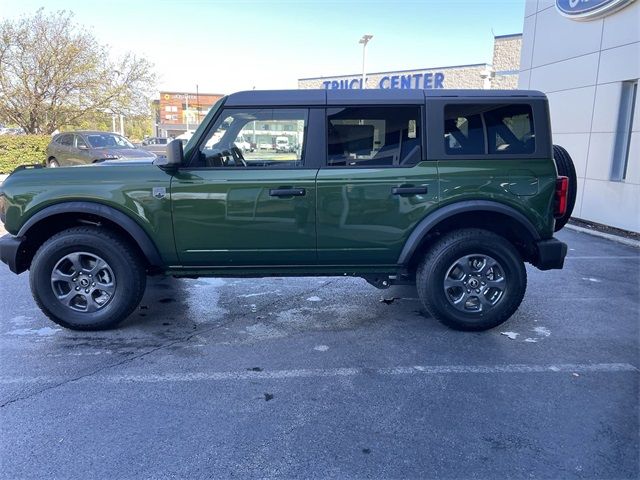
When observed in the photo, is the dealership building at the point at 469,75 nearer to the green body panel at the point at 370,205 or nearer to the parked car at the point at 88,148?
the parked car at the point at 88,148

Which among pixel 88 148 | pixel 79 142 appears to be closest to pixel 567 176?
pixel 88 148

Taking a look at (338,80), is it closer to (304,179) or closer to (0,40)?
(0,40)

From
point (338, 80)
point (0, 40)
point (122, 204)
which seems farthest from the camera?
point (338, 80)

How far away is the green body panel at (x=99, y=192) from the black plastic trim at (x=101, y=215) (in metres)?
0.03

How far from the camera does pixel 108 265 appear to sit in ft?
13.1

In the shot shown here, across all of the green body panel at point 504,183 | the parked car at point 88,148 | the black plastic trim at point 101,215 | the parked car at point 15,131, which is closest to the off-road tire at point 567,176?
the green body panel at point 504,183

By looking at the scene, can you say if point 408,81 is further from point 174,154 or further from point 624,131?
point 174,154

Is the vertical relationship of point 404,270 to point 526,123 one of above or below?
below

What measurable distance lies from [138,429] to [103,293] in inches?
66.3

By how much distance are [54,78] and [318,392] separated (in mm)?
21735

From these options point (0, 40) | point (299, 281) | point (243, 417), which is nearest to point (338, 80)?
point (0, 40)

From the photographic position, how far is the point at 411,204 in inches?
156

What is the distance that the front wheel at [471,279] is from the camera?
405 cm

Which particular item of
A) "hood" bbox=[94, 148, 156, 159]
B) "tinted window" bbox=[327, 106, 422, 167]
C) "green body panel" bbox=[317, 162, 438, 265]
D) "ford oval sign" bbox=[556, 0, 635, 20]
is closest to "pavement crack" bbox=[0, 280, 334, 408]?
"green body panel" bbox=[317, 162, 438, 265]
